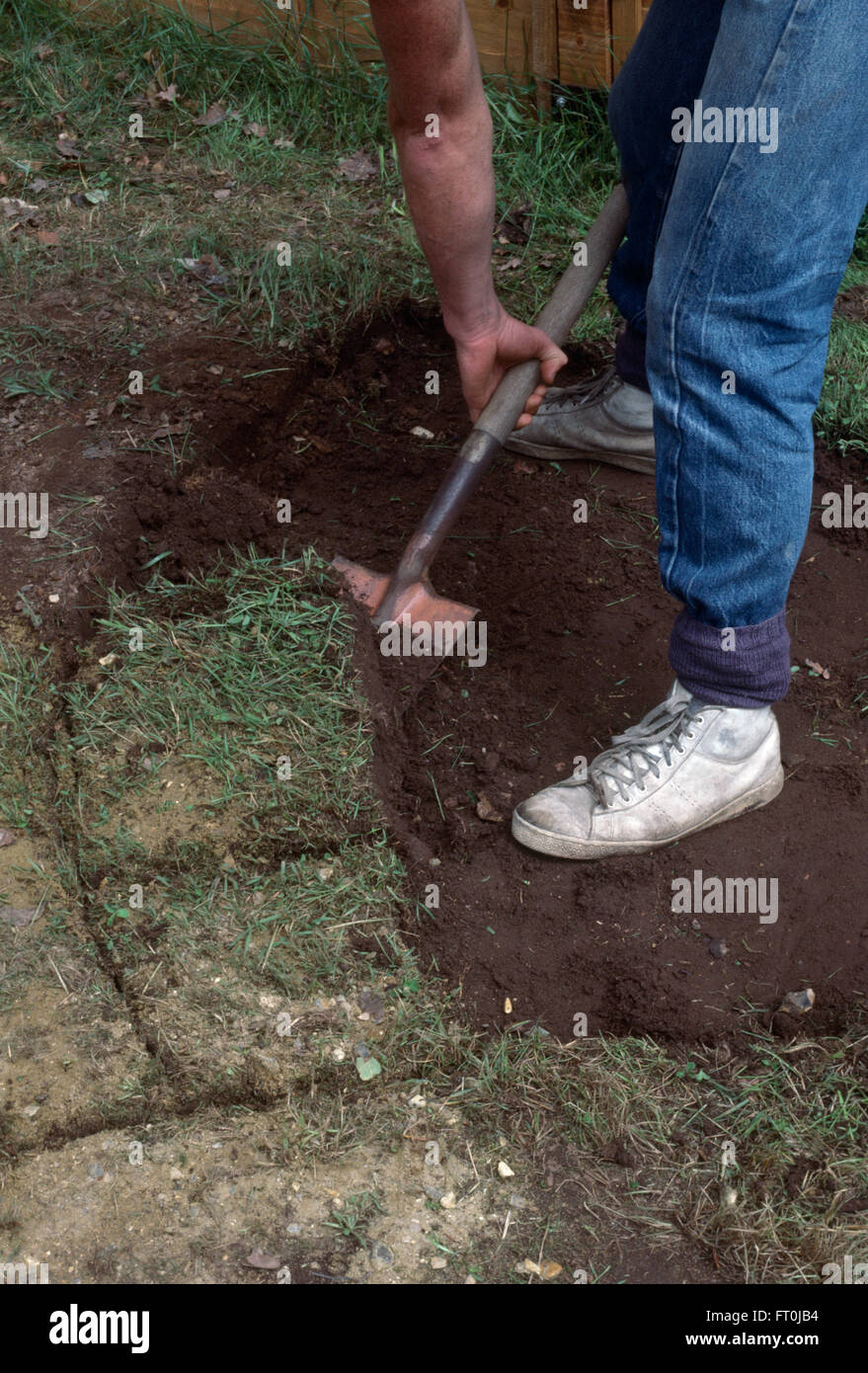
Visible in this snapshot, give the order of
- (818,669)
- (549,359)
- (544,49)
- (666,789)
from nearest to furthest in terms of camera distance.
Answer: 1. (666,789)
2. (549,359)
3. (818,669)
4. (544,49)

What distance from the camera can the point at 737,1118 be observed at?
6.61ft

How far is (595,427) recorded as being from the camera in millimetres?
3059

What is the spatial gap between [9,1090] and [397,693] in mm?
1100

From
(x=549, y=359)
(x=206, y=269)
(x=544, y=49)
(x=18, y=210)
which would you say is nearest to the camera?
(x=549, y=359)

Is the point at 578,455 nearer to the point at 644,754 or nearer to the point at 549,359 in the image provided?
the point at 549,359

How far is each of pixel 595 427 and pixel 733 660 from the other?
1.11 metres

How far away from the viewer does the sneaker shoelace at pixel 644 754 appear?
2.32 meters

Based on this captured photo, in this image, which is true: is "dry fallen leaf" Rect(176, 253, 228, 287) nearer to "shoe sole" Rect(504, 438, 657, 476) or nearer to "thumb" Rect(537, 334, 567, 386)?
"shoe sole" Rect(504, 438, 657, 476)

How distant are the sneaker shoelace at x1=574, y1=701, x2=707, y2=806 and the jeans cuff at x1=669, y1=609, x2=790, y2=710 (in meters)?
0.08

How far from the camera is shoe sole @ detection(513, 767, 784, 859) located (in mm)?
2322

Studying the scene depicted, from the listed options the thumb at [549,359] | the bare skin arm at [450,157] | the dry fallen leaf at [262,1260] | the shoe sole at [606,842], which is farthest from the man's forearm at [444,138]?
the dry fallen leaf at [262,1260]

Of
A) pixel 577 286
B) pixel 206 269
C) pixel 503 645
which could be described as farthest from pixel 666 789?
pixel 206 269

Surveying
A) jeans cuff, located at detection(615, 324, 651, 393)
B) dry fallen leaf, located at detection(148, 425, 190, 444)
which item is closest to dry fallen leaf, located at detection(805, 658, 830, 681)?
jeans cuff, located at detection(615, 324, 651, 393)

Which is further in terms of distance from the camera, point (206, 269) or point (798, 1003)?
point (206, 269)
